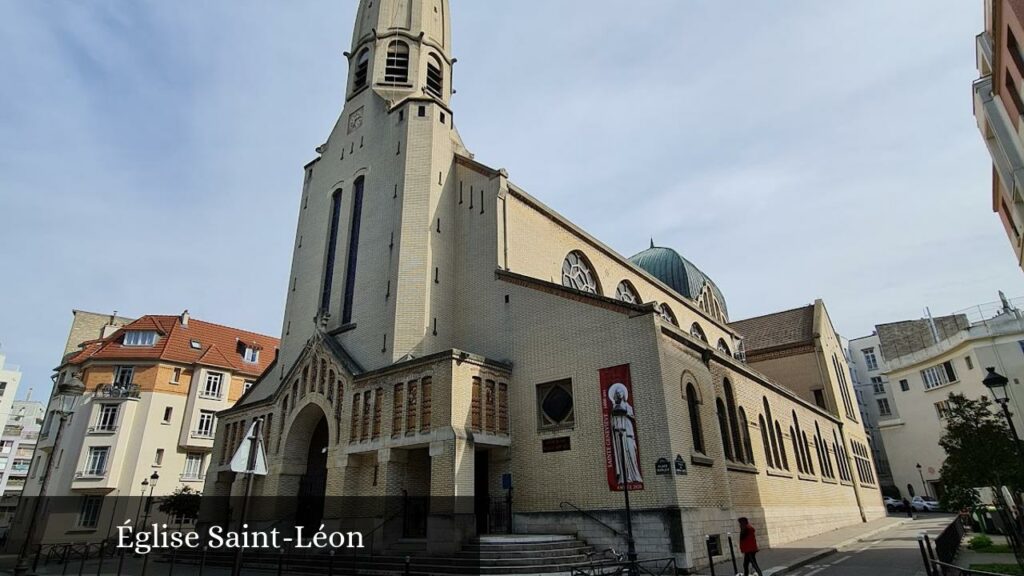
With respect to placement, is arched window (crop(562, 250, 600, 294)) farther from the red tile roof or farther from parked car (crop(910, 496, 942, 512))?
parked car (crop(910, 496, 942, 512))

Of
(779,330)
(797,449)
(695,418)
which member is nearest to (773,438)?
(797,449)

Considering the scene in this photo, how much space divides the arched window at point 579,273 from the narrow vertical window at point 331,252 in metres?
10.4

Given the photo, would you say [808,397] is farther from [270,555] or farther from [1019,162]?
[270,555]

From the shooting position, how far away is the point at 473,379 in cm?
1762

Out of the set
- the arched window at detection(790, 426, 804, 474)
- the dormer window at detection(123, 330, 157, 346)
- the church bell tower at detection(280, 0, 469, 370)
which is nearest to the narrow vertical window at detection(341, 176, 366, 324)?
the church bell tower at detection(280, 0, 469, 370)

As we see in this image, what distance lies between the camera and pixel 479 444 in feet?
56.8

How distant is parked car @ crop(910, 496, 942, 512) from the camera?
1720 inches

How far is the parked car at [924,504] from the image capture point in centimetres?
4370

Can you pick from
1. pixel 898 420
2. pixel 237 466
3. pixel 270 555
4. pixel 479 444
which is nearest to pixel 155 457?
pixel 270 555

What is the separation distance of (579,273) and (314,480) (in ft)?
47.0

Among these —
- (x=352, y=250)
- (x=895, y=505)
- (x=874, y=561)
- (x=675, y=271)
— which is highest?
(x=675, y=271)

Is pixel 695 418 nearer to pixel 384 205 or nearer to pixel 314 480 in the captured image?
pixel 314 480

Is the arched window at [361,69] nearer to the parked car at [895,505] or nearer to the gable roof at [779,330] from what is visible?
the gable roof at [779,330]

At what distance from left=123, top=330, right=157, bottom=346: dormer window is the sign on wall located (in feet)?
110
